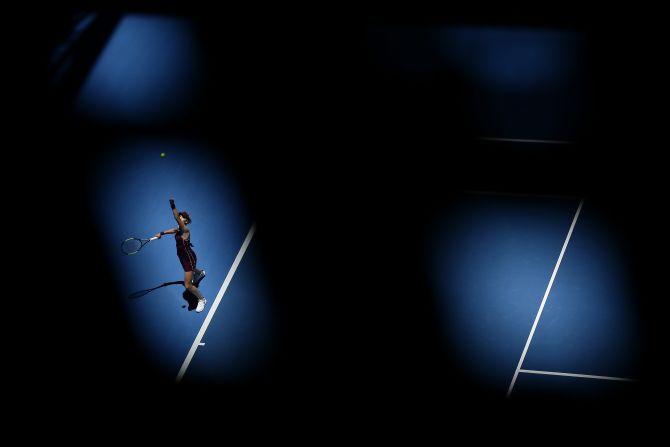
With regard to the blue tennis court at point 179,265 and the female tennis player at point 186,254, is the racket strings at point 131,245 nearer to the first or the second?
the blue tennis court at point 179,265

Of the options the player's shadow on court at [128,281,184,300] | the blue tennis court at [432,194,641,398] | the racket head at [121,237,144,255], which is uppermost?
the blue tennis court at [432,194,641,398]

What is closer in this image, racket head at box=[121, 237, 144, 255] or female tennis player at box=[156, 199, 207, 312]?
female tennis player at box=[156, 199, 207, 312]

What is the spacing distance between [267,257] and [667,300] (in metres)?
4.86

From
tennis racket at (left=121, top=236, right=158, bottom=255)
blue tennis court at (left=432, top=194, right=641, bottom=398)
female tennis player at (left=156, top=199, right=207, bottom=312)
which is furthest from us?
Answer: tennis racket at (left=121, top=236, right=158, bottom=255)

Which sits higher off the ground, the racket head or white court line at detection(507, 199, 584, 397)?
white court line at detection(507, 199, 584, 397)

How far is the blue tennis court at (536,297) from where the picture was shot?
10641mm

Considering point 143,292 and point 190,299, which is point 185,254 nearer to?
point 190,299

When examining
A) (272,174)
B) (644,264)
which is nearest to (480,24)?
(272,174)

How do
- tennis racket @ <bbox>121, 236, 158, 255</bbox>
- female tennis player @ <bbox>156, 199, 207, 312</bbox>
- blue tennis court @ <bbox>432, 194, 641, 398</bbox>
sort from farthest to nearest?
1. tennis racket @ <bbox>121, 236, 158, 255</bbox>
2. female tennis player @ <bbox>156, 199, 207, 312</bbox>
3. blue tennis court @ <bbox>432, 194, 641, 398</bbox>

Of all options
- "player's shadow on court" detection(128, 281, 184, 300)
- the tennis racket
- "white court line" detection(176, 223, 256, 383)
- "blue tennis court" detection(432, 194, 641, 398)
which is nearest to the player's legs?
"white court line" detection(176, 223, 256, 383)

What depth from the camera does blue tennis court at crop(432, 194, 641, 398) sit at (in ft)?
34.9

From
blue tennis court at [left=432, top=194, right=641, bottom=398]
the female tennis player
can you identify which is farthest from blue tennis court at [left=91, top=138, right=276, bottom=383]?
blue tennis court at [left=432, top=194, right=641, bottom=398]

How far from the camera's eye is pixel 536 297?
11.4 meters

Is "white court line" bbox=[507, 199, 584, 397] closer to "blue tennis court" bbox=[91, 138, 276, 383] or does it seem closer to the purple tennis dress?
"blue tennis court" bbox=[91, 138, 276, 383]
